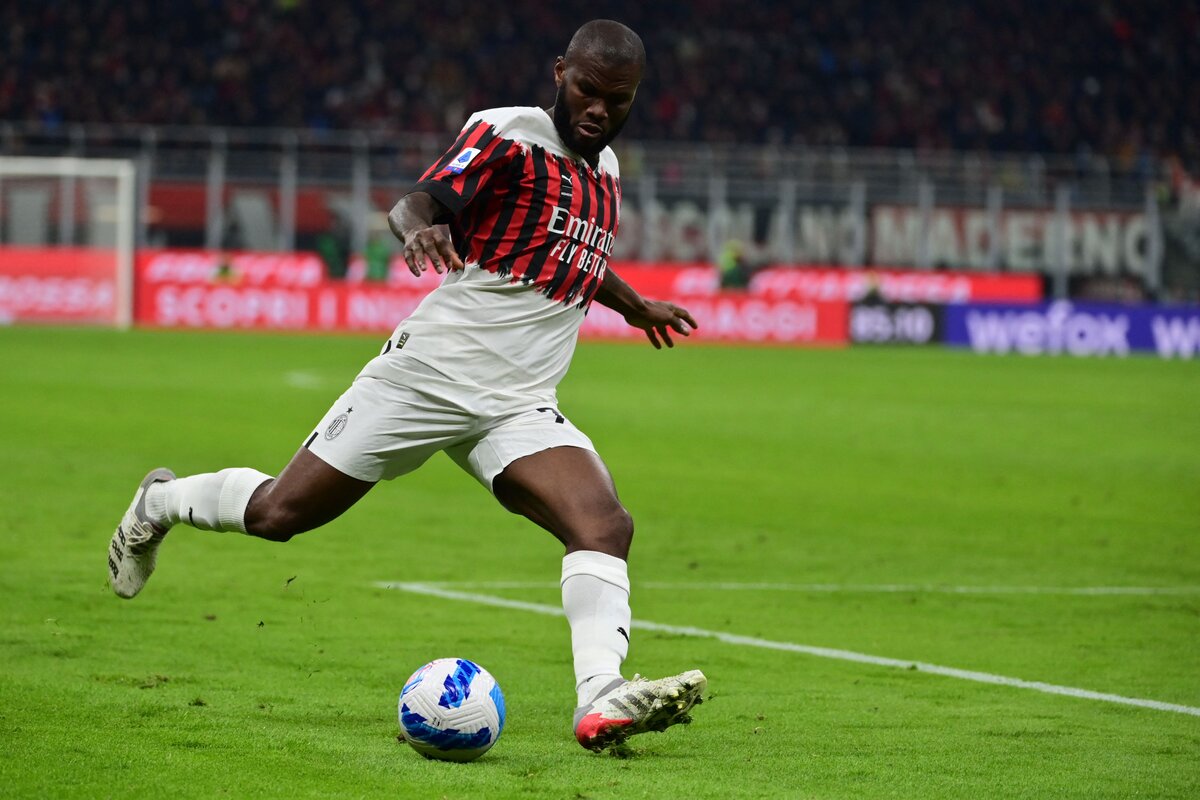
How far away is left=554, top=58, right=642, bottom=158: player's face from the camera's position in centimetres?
525

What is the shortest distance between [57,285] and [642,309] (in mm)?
28841

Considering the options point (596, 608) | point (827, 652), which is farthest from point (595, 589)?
point (827, 652)

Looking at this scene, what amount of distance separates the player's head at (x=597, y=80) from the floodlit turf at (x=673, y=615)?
183cm

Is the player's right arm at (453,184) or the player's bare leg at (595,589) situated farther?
the player's right arm at (453,184)

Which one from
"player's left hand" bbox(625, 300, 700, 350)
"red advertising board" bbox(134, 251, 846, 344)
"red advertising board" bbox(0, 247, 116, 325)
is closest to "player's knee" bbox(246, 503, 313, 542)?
"player's left hand" bbox(625, 300, 700, 350)

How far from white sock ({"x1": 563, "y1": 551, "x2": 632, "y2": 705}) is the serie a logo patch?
3.87 feet

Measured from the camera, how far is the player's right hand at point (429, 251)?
485 cm

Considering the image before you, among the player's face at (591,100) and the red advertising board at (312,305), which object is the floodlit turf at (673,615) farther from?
the red advertising board at (312,305)

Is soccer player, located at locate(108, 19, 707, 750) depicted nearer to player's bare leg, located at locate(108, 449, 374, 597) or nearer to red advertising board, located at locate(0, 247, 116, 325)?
player's bare leg, located at locate(108, 449, 374, 597)

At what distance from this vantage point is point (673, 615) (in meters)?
7.85

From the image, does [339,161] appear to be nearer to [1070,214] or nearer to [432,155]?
[432,155]

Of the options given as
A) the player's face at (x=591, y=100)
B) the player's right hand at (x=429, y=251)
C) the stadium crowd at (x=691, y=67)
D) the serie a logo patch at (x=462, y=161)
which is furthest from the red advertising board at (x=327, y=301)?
the player's right hand at (x=429, y=251)

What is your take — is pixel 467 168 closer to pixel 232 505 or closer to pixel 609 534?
pixel 609 534

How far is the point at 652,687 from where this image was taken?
472cm
